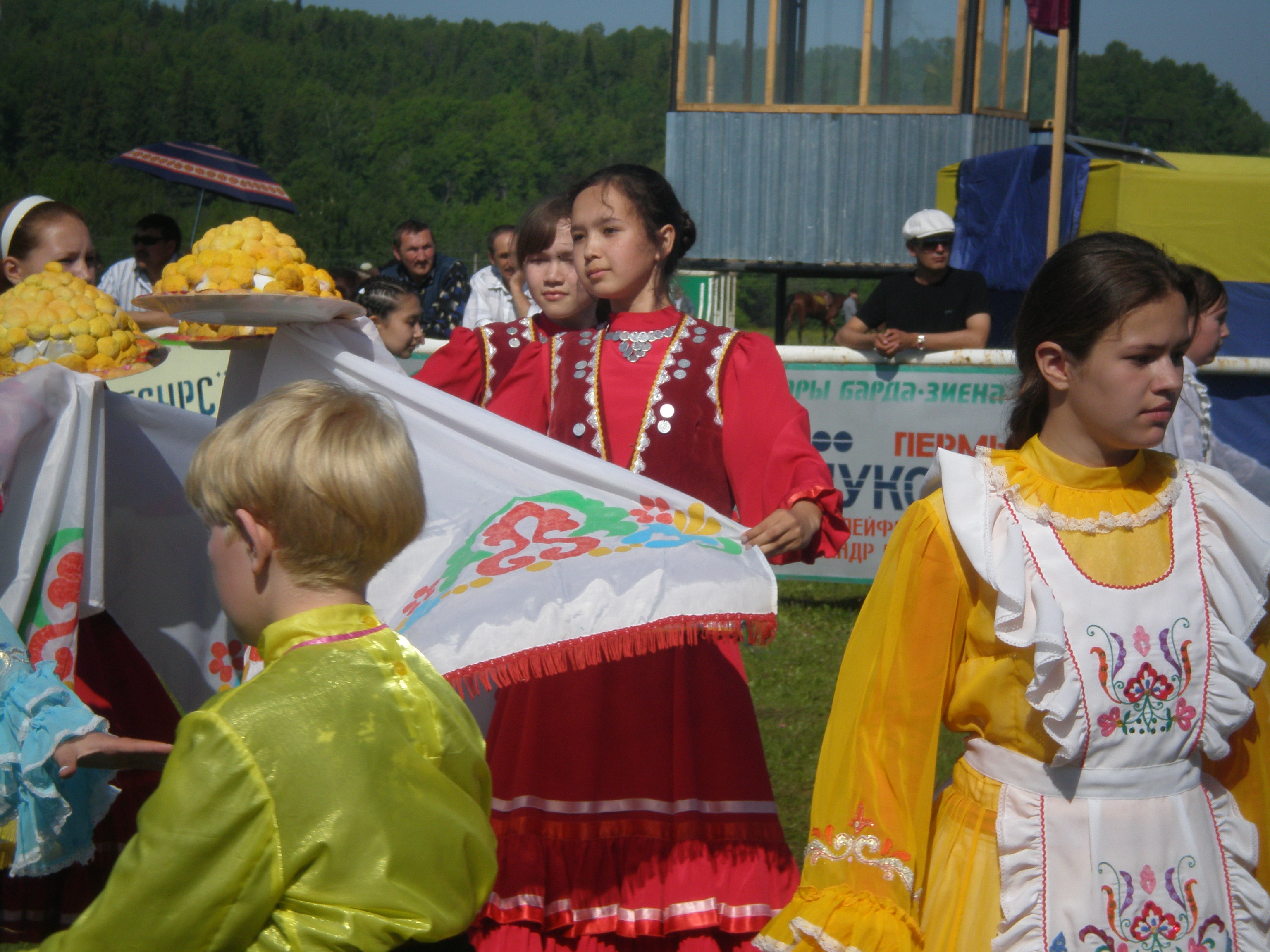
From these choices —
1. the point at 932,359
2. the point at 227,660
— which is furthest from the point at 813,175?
the point at 227,660

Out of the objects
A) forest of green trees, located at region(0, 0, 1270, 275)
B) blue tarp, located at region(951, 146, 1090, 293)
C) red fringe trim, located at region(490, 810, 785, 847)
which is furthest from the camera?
forest of green trees, located at region(0, 0, 1270, 275)

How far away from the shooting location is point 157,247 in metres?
8.04

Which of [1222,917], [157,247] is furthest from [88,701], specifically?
[157,247]

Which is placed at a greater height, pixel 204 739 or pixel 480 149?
pixel 480 149

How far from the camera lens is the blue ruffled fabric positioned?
198 centimetres

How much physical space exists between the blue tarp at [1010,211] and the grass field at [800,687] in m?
3.67

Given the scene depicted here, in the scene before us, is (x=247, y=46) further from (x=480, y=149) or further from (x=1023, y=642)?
(x=1023, y=642)

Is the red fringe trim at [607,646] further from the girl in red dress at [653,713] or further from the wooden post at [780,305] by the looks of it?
the wooden post at [780,305]

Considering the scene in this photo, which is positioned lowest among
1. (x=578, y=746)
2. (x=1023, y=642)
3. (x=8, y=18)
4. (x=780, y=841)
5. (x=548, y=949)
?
(x=548, y=949)

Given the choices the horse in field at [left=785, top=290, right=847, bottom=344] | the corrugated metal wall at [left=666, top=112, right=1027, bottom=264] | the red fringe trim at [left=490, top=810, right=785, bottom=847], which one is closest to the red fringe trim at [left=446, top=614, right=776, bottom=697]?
the red fringe trim at [left=490, top=810, right=785, bottom=847]

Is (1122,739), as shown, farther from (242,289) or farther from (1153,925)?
(242,289)

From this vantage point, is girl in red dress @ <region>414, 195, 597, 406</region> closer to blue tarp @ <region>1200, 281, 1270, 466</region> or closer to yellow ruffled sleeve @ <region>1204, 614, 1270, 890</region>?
yellow ruffled sleeve @ <region>1204, 614, 1270, 890</region>

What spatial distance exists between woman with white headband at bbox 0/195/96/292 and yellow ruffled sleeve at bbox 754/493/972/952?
221cm

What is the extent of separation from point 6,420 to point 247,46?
2894 inches
